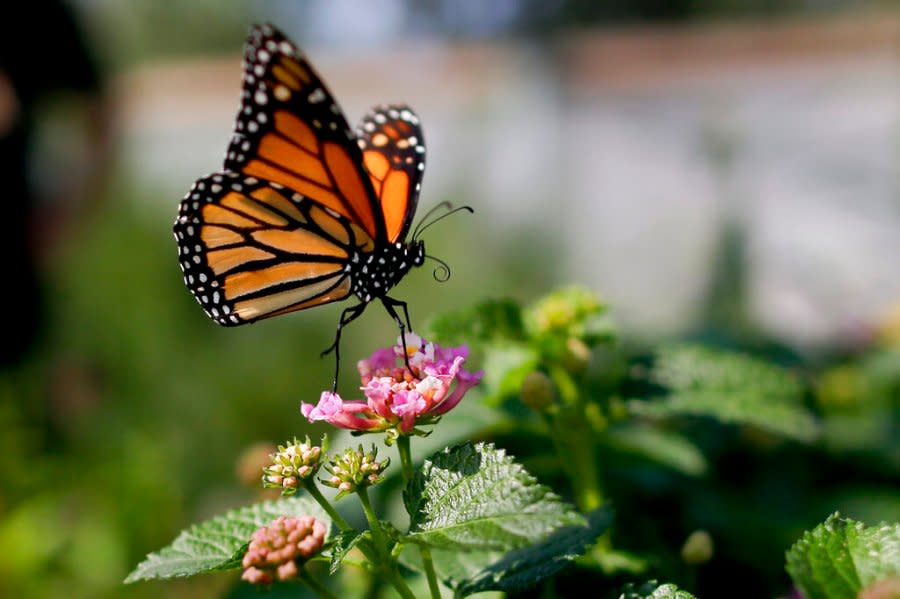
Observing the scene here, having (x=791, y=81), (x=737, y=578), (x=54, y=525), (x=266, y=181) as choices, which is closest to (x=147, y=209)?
(x=54, y=525)

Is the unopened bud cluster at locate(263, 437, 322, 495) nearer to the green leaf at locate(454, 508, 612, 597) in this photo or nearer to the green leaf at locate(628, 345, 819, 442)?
the green leaf at locate(454, 508, 612, 597)

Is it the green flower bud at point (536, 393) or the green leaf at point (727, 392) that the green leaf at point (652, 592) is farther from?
the green leaf at point (727, 392)

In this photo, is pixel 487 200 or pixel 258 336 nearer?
pixel 258 336

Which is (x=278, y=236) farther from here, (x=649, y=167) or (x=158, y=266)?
(x=649, y=167)

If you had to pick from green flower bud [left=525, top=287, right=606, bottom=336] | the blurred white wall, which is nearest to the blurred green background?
the blurred white wall

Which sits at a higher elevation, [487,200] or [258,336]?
[487,200]

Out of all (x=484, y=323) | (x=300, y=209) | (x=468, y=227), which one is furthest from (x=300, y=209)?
(x=468, y=227)
